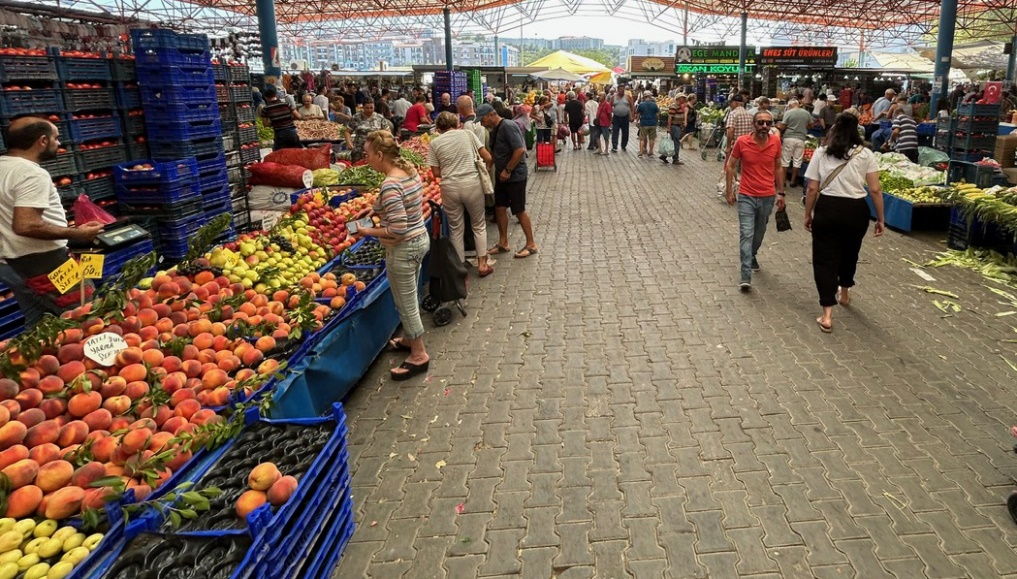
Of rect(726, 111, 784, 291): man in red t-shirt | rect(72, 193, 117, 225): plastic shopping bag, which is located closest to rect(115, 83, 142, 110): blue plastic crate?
rect(72, 193, 117, 225): plastic shopping bag

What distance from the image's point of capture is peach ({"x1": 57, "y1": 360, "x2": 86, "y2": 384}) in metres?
3.03

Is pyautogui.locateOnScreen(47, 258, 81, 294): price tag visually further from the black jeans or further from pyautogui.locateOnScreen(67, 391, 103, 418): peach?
the black jeans

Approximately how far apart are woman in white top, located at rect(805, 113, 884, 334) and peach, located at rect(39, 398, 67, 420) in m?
5.62

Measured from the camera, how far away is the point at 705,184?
13.7 meters

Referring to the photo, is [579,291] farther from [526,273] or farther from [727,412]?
[727,412]

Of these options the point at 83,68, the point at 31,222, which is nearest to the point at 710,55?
the point at 83,68

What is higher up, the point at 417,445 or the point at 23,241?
the point at 23,241

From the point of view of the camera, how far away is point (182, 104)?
6965mm

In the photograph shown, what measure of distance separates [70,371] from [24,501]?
2.56 feet

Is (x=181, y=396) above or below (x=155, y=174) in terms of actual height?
below

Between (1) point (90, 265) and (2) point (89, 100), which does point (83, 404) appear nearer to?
(1) point (90, 265)

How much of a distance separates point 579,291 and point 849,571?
4.36 metres

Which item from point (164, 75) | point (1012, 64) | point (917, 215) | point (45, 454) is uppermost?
point (1012, 64)

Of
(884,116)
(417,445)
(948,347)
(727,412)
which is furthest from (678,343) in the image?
(884,116)
